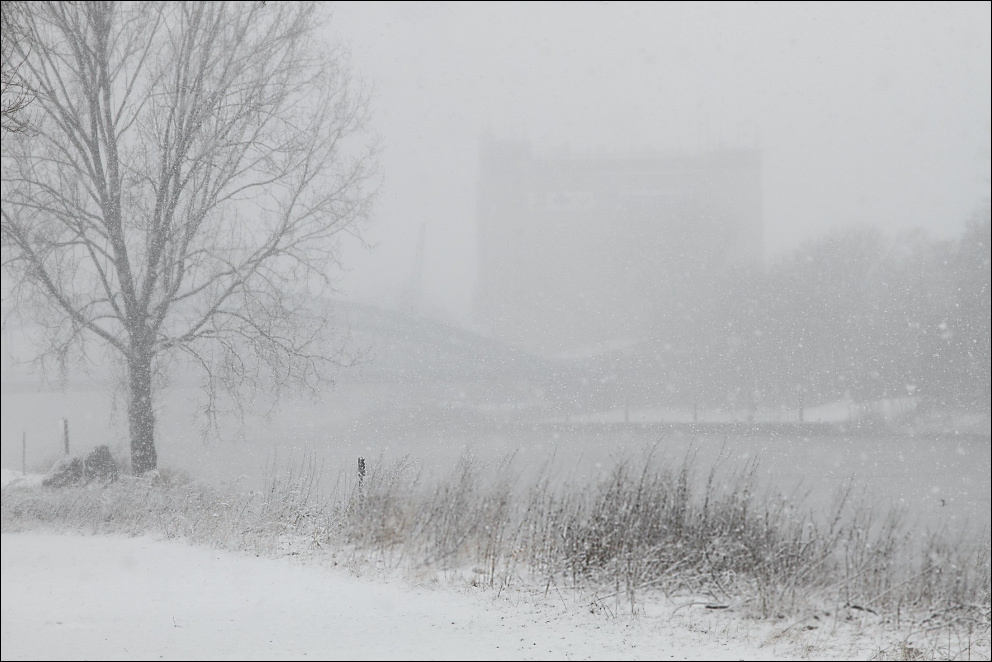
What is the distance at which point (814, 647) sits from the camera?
11.3 feet

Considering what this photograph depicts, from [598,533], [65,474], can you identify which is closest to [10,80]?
[65,474]

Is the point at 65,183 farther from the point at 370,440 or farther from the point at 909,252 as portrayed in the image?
the point at 909,252

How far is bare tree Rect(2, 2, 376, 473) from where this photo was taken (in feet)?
18.7

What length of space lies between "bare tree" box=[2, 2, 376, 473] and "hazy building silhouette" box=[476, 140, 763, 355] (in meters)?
2.88

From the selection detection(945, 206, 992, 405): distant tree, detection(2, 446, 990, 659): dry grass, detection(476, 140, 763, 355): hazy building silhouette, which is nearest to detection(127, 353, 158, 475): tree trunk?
detection(2, 446, 990, 659): dry grass

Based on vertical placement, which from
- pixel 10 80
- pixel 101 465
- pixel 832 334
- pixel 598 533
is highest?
pixel 10 80

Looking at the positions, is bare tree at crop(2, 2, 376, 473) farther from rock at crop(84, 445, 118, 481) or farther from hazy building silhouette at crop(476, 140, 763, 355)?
hazy building silhouette at crop(476, 140, 763, 355)

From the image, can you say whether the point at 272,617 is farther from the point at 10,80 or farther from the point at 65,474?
the point at 10,80

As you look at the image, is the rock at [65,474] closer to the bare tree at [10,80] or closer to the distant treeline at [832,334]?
the bare tree at [10,80]

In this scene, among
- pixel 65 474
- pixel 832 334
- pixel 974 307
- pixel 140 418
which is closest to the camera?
pixel 65 474

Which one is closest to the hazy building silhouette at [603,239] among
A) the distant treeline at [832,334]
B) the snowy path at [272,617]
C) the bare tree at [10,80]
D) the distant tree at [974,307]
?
the distant treeline at [832,334]

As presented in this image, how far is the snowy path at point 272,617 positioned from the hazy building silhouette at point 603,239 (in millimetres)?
5815

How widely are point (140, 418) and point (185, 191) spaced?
2.30m

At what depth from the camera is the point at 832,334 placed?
510 inches
